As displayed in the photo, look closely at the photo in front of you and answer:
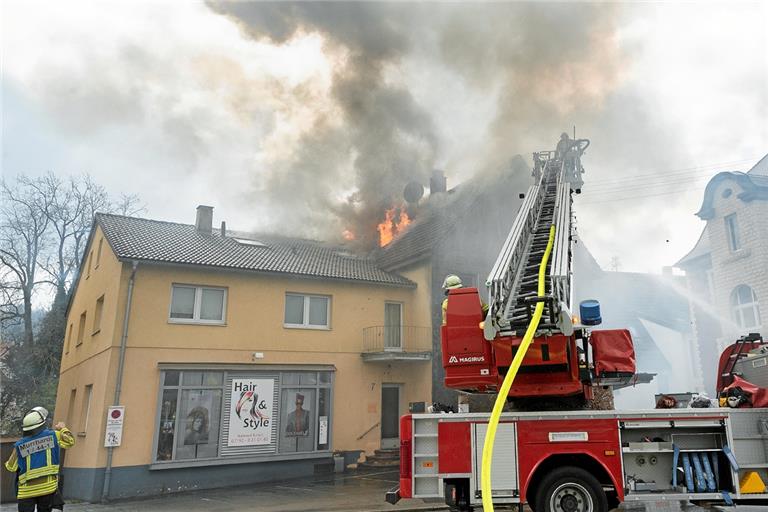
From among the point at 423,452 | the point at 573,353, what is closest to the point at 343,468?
the point at 423,452

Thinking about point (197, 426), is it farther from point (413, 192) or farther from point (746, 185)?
point (746, 185)

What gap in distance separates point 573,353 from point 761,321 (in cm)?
1371

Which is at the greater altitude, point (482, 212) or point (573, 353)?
point (482, 212)

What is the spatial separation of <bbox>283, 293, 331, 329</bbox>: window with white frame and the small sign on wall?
507 centimetres

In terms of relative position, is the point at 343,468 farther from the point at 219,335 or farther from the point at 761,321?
the point at 761,321

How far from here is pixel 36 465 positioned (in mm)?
6387

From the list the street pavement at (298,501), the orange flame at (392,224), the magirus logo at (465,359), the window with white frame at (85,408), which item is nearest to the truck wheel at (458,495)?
the magirus logo at (465,359)

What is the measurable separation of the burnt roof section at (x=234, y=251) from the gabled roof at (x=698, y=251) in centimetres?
1061

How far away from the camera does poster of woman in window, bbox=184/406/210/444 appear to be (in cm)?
1431

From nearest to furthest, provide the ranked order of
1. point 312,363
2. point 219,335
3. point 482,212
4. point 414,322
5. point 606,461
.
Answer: point 606,461 < point 219,335 < point 312,363 < point 414,322 < point 482,212

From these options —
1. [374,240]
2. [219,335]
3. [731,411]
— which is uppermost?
[374,240]

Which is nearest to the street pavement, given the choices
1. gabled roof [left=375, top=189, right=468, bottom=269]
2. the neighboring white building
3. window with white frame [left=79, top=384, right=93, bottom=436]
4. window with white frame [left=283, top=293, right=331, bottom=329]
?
window with white frame [left=79, top=384, right=93, bottom=436]

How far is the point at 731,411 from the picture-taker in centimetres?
648

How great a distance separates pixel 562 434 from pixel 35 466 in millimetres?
6258
